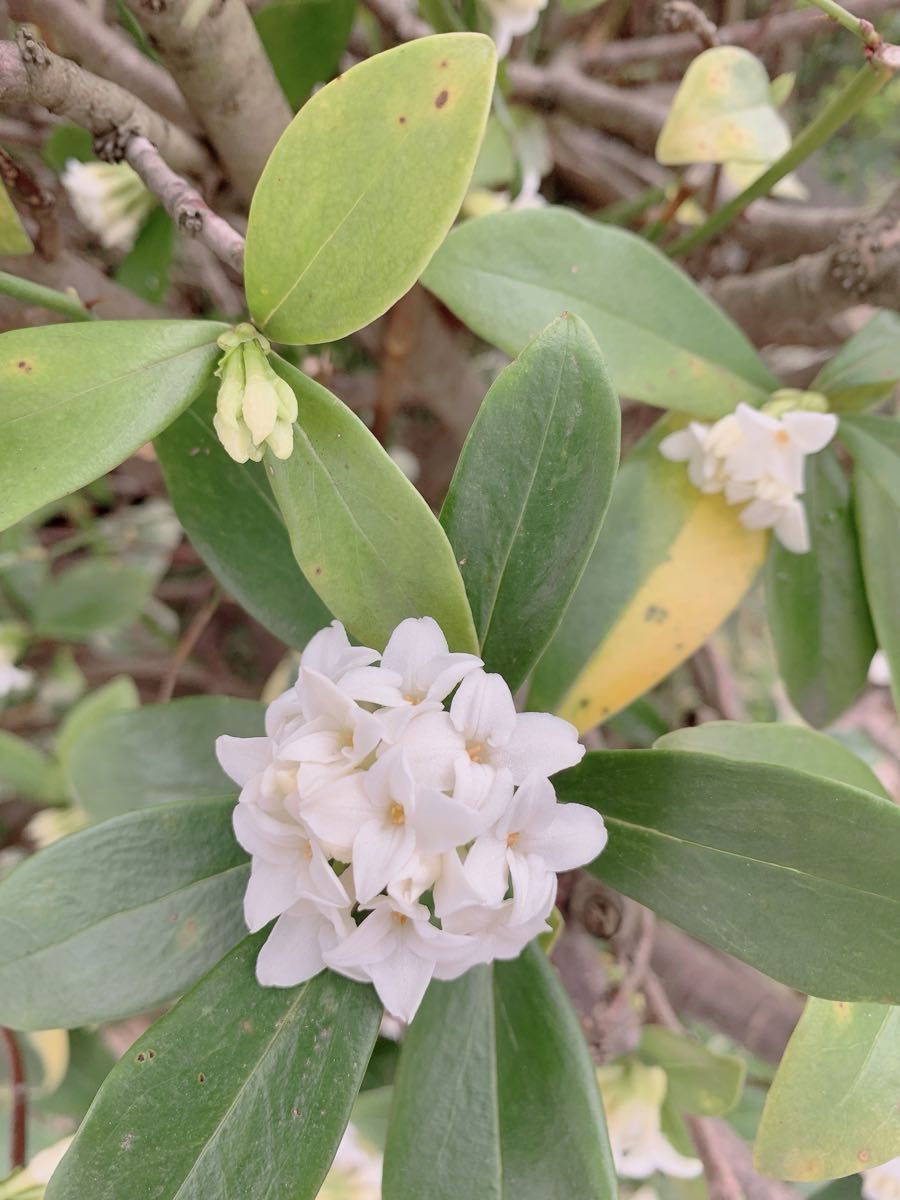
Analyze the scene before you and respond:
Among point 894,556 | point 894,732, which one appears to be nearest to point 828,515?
point 894,556

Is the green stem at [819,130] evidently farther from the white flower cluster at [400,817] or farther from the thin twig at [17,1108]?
the thin twig at [17,1108]

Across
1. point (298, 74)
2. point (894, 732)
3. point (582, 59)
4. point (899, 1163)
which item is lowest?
point (894, 732)

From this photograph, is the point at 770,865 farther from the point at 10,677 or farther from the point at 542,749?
the point at 10,677

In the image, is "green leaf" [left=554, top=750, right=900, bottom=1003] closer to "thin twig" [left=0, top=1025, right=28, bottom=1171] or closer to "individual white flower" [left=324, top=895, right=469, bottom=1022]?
"individual white flower" [left=324, top=895, right=469, bottom=1022]

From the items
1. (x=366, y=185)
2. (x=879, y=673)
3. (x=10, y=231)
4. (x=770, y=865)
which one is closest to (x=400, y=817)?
(x=770, y=865)

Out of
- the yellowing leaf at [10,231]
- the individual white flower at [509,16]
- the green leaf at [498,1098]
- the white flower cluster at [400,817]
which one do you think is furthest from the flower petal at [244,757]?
the individual white flower at [509,16]

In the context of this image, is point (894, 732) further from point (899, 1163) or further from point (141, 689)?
point (141, 689)
